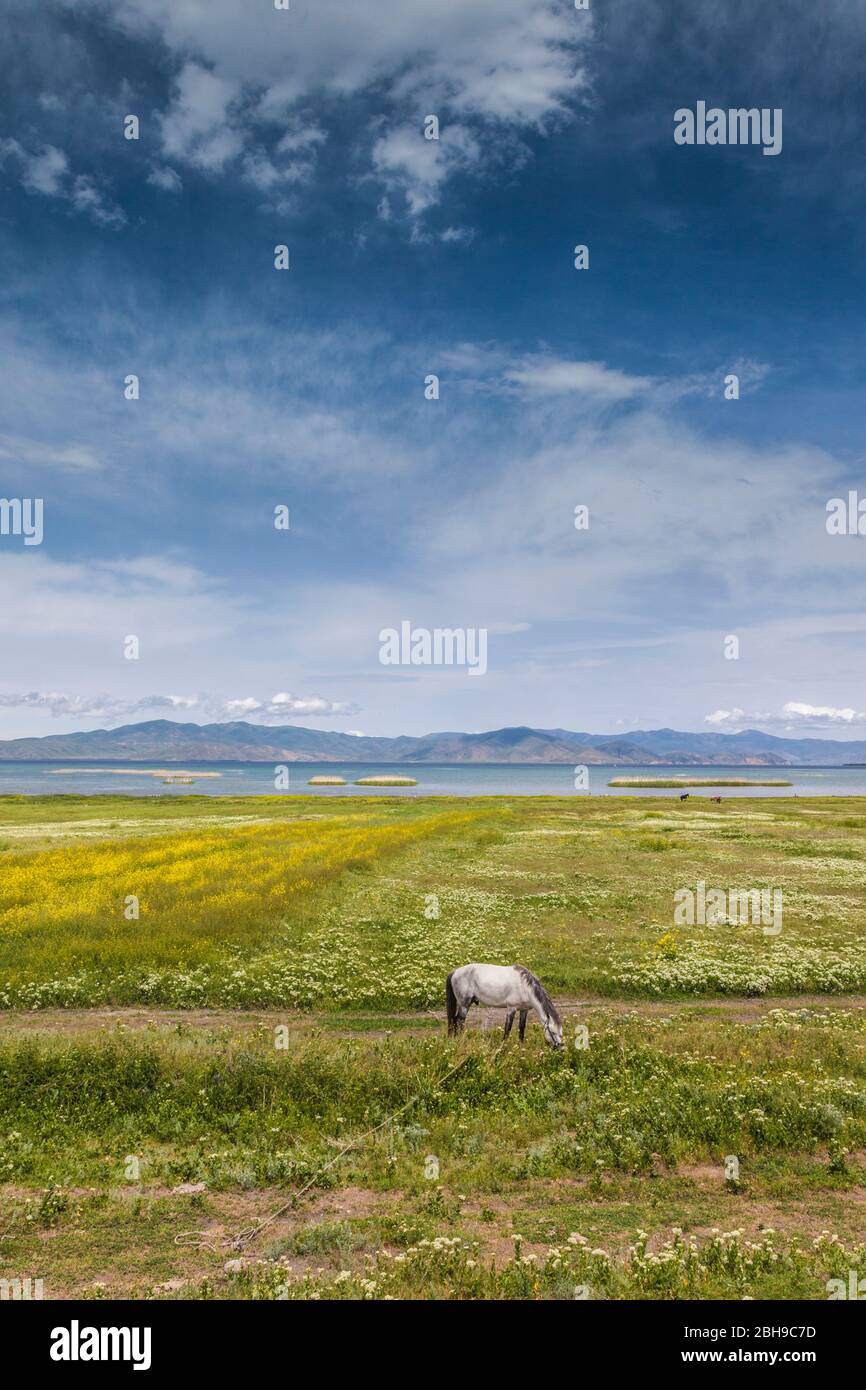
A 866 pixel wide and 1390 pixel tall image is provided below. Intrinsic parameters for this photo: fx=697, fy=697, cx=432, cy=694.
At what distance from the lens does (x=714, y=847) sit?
63844mm

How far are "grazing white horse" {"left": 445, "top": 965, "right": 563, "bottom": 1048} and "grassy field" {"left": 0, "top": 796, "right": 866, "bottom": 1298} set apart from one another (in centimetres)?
82

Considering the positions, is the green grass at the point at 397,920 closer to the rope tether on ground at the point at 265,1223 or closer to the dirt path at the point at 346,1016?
the dirt path at the point at 346,1016

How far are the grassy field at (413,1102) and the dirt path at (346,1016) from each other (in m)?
0.14

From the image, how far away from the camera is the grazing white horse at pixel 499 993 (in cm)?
1970

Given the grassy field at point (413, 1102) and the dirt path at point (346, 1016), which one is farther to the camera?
the dirt path at point (346, 1016)

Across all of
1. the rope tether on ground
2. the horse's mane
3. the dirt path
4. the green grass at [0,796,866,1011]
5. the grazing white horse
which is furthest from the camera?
the green grass at [0,796,866,1011]

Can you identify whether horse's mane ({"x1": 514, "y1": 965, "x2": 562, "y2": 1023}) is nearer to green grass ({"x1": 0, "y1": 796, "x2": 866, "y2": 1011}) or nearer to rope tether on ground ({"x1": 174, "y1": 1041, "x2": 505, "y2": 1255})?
rope tether on ground ({"x1": 174, "y1": 1041, "x2": 505, "y2": 1255})

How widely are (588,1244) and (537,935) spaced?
20854 millimetres

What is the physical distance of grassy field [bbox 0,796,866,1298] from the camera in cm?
1065

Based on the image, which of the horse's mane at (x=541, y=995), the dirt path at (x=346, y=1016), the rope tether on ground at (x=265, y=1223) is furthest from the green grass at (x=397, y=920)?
the rope tether on ground at (x=265, y=1223)

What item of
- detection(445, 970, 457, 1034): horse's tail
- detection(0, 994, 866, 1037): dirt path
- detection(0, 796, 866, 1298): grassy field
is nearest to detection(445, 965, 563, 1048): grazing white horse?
detection(445, 970, 457, 1034): horse's tail

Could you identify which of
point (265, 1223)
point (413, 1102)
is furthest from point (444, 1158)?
point (265, 1223)

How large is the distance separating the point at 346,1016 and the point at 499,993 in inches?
228
